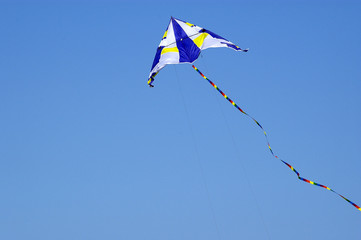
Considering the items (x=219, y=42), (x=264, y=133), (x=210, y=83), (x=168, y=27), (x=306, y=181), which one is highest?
(x=168, y=27)

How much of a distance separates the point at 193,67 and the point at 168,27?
201 inches

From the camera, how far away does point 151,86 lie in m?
34.5

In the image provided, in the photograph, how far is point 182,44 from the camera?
3431 cm

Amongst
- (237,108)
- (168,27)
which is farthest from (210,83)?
(168,27)

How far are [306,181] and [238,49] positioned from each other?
1237 cm

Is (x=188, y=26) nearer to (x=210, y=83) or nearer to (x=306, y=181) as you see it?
(x=210, y=83)

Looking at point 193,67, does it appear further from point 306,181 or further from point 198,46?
point 306,181

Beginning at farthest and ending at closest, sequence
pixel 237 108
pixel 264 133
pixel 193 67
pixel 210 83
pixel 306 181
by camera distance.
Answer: pixel 193 67 < pixel 210 83 < pixel 237 108 < pixel 264 133 < pixel 306 181

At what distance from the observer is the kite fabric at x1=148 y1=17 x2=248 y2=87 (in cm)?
3341

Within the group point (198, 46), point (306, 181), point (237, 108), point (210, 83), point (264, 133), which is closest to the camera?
point (306, 181)

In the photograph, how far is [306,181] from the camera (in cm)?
2233

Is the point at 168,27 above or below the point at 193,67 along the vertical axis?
above

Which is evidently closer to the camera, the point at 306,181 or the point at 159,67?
the point at 306,181

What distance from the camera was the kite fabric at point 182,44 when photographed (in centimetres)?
3341
